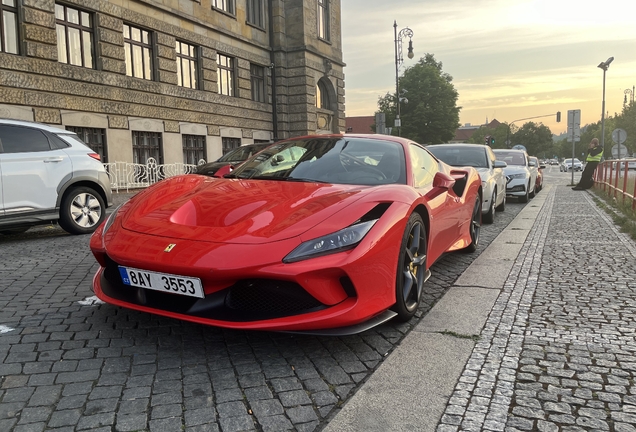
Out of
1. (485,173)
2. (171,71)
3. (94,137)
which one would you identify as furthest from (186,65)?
(485,173)

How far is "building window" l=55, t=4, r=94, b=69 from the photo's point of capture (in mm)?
15289

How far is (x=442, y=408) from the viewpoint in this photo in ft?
7.53

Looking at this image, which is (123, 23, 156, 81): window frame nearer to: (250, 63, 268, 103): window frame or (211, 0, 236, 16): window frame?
(211, 0, 236, 16): window frame

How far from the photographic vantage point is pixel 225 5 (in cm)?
2295

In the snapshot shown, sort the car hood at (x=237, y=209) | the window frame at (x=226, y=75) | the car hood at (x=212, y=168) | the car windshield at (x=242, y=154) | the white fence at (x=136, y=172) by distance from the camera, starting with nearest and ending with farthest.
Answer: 1. the car hood at (x=237, y=209)
2. the car hood at (x=212, y=168)
3. the car windshield at (x=242, y=154)
4. the white fence at (x=136, y=172)
5. the window frame at (x=226, y=75)

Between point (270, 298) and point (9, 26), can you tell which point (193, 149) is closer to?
point (9, 26)

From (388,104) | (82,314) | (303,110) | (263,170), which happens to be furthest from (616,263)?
(388,104)

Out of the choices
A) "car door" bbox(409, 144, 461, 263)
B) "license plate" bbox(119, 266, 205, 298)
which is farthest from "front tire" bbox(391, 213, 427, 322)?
"license plate" bbox(119, 266, 205, 298)

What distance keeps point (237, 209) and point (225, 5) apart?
875 inches


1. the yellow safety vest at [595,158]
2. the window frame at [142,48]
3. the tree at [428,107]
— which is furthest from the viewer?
the tree at [428,107]

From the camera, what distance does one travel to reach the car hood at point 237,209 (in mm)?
2877

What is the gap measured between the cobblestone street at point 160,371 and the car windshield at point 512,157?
39.0 ft

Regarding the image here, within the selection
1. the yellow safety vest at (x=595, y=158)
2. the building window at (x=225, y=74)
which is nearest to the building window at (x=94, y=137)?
the building window at (x=225, y=74)

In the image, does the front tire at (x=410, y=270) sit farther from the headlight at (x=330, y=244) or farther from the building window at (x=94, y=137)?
the building window at (x=94, y=137)
